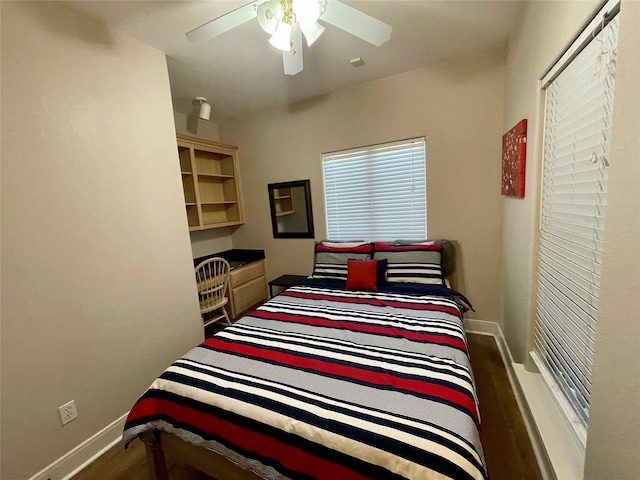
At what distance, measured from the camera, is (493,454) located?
4.83ft

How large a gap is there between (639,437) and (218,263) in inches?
115

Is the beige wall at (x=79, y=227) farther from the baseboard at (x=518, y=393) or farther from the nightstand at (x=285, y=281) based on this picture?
the baseboard at (x=518, y=393)

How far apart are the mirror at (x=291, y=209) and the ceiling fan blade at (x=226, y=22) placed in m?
1.91

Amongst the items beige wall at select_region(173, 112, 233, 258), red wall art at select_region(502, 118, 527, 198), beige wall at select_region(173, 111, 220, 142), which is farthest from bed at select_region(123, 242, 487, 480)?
beige wall at select_region(173, 111, 220, 142)

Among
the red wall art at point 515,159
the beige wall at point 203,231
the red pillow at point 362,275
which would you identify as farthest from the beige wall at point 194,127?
the red wall art at point 515,159

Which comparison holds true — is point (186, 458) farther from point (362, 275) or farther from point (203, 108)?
point (203, 108)

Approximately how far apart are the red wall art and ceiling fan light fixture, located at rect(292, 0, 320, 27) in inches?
55.6

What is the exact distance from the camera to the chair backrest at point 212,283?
266 cm

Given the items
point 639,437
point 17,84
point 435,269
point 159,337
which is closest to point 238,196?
point 159,337

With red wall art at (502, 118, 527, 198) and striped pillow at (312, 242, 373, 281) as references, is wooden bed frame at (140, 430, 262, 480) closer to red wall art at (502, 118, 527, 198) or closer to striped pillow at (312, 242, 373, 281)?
striped pillow at (312, 242, 373, 281)

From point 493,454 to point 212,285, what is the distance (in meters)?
2.50

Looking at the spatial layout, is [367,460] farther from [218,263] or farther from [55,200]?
[218,263]

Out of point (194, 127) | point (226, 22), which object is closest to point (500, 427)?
point (226, 22)

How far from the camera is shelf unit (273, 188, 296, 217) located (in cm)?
342
